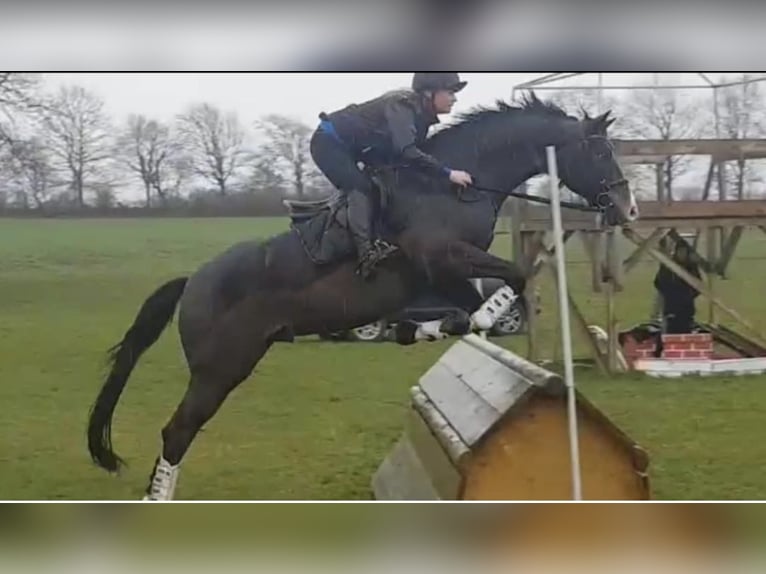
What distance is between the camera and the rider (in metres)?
2.62

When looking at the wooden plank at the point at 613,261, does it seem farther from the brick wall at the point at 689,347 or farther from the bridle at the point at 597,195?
the brick wall at the point at 689,347

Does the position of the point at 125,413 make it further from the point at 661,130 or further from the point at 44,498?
the point at 661,130

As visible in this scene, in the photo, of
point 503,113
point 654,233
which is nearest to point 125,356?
point 503,113

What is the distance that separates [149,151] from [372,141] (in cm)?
53

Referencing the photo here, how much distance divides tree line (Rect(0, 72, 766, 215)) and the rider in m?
0.05

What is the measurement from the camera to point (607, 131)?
104 inches

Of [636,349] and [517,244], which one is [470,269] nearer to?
[517,244]

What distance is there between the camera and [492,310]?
8.70 ft

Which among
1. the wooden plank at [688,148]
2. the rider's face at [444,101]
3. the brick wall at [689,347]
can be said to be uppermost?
the rider's face at [444,101]

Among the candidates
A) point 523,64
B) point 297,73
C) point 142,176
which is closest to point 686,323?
point 523,64

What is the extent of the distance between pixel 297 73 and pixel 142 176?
1.45 ft

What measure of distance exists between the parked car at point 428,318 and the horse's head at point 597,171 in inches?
11.7

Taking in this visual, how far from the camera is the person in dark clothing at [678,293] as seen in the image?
2670 millimetres

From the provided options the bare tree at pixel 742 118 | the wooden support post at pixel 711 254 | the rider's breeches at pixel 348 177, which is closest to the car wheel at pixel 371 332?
the rider's breeches at pixel 348 177
